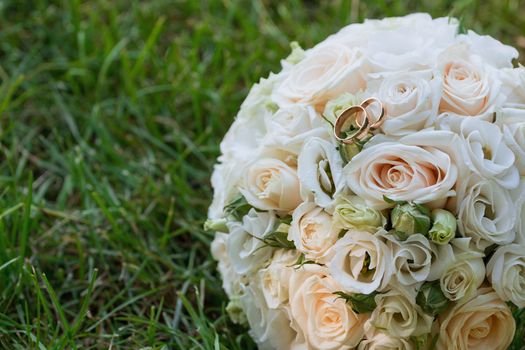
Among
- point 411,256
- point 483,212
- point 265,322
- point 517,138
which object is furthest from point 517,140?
point 265,322

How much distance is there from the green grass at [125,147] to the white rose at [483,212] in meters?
0.42

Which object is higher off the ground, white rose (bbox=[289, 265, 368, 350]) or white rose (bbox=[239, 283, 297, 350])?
white rose (bbox=[289, 265, 368, 350])

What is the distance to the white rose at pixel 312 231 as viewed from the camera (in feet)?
3.53

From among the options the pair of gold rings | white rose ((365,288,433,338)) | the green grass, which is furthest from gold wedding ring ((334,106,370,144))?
the green grass

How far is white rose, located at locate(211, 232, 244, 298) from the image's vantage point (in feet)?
4.15

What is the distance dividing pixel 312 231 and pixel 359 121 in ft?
0.52

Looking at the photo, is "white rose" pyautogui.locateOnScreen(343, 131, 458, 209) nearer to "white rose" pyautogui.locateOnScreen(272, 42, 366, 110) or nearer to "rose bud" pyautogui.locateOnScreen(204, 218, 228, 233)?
"white rose" pyautogui.locateOnScreen(272, 42, 366, 110)

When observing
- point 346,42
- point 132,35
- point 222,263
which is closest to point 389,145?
point 346,42

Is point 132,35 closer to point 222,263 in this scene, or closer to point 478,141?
point 222,263

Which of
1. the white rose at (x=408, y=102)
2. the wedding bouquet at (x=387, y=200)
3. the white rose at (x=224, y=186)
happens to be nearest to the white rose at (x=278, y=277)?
the wedding bouquet at (x=387, y=200)

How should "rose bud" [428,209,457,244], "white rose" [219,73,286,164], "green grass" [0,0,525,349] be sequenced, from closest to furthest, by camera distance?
"rose bud" [428,209,457,244] → "white rose" [219,73,286,164] → "green grass" [0,0,525,349]

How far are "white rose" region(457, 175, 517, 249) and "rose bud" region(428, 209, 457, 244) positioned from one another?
0.07 feet

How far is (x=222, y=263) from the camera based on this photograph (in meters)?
1.32

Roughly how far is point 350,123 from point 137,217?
1.92ft
